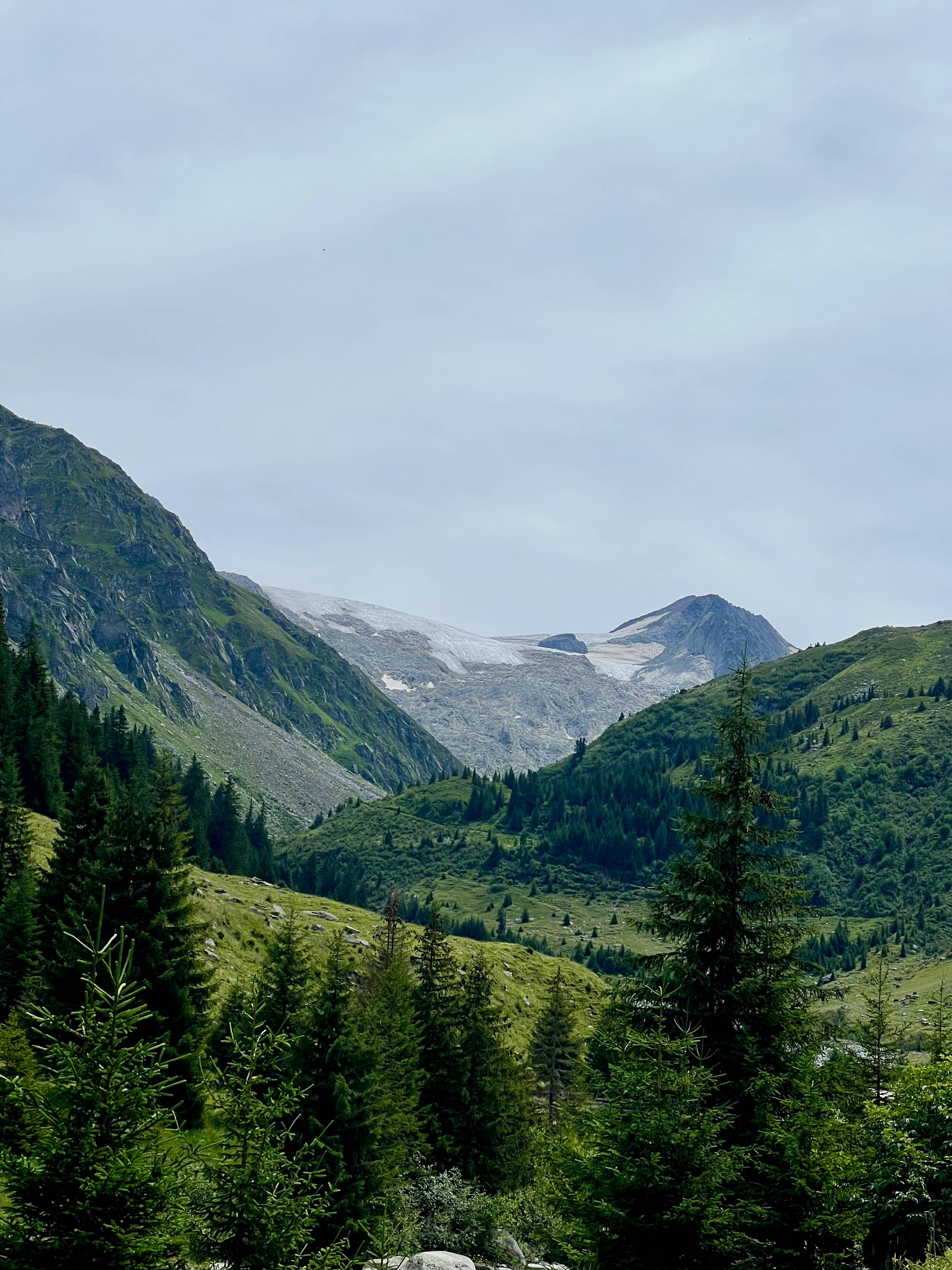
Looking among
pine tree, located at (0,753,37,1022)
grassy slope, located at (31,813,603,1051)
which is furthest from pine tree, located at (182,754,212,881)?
pine tree, located at (0,753,37,1022)

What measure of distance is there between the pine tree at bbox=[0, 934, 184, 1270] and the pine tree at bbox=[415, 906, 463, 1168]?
37.1 meters

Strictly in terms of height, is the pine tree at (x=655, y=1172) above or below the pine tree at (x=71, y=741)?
below

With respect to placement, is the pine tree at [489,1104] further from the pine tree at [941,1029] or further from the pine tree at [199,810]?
the pine tree at [199,810]

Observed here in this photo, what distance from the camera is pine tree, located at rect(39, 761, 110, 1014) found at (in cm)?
4169

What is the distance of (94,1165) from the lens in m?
11.8

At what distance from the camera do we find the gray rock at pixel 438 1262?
92.2 feet

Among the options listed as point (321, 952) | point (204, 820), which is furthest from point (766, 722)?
point (204, 820)

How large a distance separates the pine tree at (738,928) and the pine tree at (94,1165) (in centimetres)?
1527

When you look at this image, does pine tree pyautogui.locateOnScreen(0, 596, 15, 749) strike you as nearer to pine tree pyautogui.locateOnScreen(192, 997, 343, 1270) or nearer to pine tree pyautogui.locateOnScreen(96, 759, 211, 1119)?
pine tree pyautogui.locateOnScreen(96, 759, 211, 1119)

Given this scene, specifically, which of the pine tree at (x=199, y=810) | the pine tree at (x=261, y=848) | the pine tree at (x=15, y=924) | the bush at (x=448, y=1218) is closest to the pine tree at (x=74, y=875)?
the pine tree at (x=15, y=924)

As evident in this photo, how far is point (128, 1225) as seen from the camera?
40.1 feet

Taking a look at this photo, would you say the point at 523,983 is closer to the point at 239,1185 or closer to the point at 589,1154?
the point at 589,1154

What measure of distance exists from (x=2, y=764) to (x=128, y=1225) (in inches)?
2991

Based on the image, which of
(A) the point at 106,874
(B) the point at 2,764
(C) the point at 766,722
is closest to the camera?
(C) the point at 766,722
